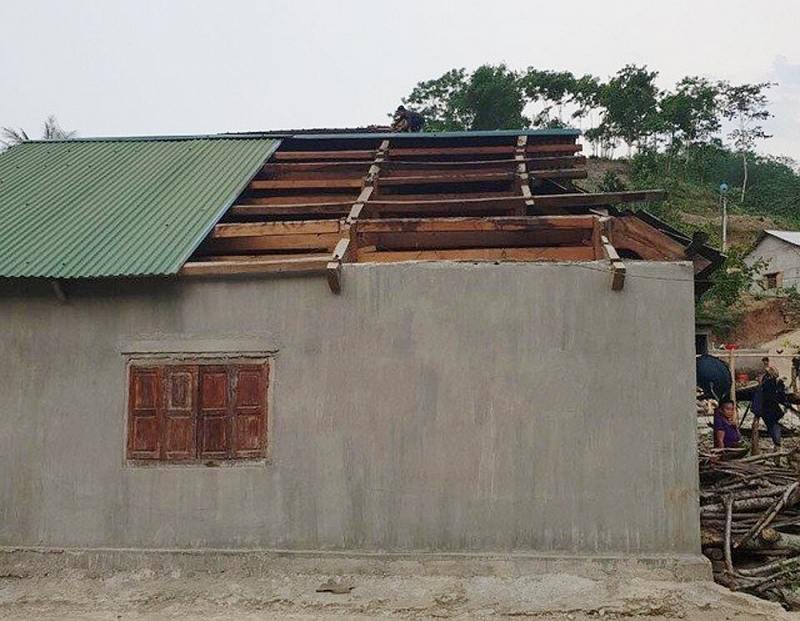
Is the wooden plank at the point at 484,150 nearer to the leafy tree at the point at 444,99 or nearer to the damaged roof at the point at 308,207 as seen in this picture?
the damaged roof at the point at 308,207

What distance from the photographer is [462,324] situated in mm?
6387

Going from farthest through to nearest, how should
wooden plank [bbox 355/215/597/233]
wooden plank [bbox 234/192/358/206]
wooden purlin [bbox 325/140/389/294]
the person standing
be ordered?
the person standing → wooden plank [bbox 234/192/358/206] → wooden plank [bbox 355/215/597/233] → wooden purlin [bbox 325/140/389/294]

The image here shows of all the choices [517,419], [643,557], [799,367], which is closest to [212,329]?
[517,419]

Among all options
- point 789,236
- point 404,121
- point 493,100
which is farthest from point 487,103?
point 404,121

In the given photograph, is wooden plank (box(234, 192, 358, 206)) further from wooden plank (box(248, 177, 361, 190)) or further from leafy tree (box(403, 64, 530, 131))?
leafy tree (box(403, 64, 530, 131))

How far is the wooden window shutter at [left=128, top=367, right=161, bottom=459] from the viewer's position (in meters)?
6.61

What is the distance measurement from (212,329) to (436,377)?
221 centimetres

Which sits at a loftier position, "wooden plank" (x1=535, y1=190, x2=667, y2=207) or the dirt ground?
"wooden plank" (x1=535, y1=190, x2=667, y2=207)

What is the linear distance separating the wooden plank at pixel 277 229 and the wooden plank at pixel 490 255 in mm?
447

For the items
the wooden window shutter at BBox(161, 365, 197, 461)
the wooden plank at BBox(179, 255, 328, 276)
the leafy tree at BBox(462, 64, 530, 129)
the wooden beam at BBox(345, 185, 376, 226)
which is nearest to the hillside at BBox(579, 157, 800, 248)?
the leafy tree at BBox(462, 64, 530, 129)

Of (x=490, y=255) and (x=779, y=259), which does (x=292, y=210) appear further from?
(x=779, y=259)

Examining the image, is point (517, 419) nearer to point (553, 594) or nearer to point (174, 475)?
point (553, 594)

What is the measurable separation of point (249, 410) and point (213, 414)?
1.18 feet

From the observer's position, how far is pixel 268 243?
7.21 m
